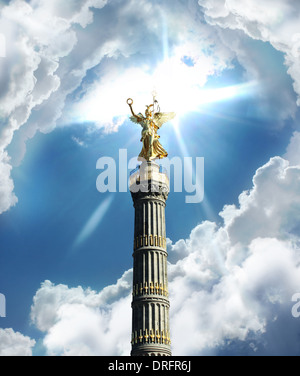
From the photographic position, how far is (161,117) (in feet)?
204

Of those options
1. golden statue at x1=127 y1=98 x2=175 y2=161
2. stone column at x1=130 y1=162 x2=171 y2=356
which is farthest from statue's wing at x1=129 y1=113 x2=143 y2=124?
stone column at x1=130 y1=162 x2=171 y2=356

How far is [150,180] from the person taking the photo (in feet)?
189

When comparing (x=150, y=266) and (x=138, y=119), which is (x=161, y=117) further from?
(x=150, y=266)

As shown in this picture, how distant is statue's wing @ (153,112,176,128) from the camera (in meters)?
61.9

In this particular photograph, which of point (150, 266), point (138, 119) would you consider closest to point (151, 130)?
point (138, 119)

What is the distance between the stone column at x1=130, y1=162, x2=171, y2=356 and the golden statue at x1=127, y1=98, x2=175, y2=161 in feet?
5.33

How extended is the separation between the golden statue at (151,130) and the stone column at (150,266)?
1624 millimetres

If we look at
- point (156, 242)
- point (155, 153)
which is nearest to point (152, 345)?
point (156, 242)

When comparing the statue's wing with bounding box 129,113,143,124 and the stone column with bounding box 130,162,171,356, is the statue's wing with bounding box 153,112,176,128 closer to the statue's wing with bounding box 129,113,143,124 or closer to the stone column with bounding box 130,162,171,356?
A: the statue's wing with bounding box 129,113,143,124

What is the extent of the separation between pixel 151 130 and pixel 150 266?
1787 centimetres

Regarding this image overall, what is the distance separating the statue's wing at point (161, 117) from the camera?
6188 centimetres
